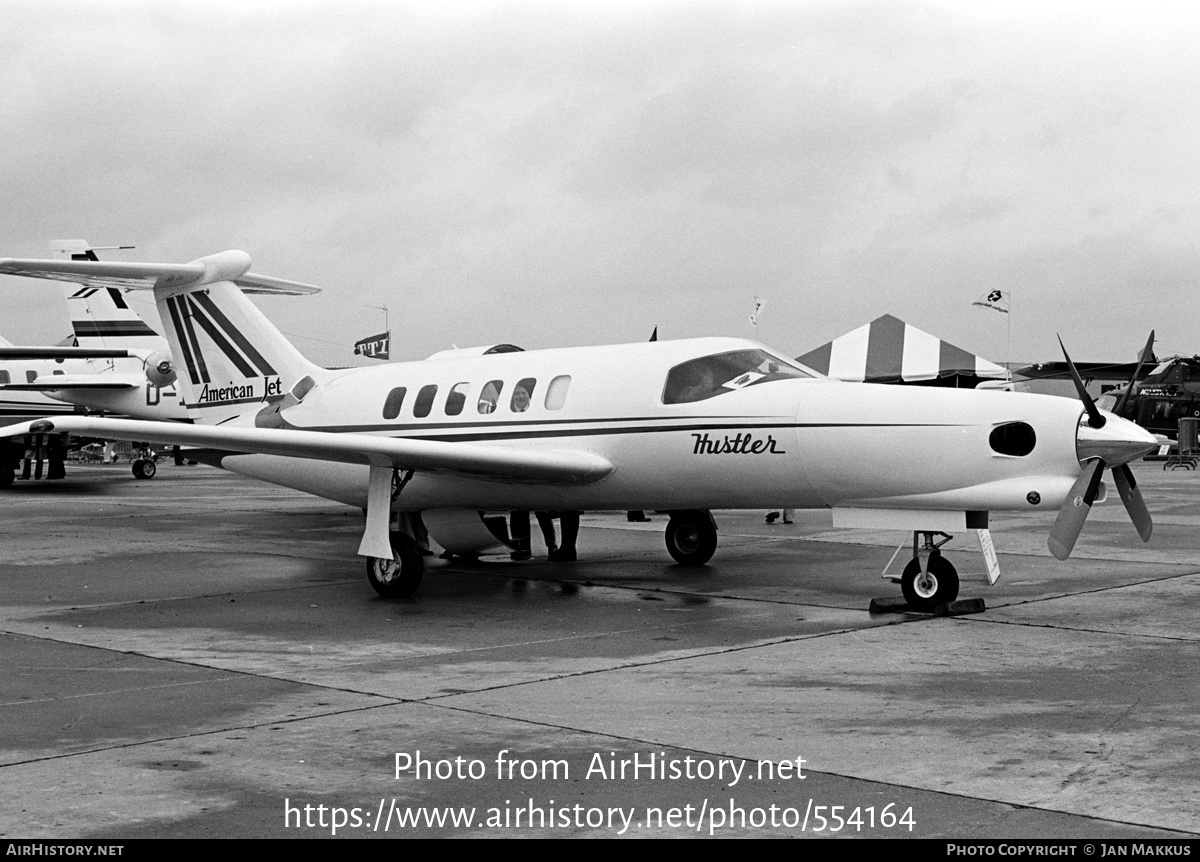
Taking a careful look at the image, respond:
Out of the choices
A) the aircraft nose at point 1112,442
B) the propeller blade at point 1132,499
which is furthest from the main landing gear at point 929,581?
the propeller blade at point 1132,499

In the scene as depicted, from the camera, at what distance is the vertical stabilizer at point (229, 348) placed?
16172 millimetres

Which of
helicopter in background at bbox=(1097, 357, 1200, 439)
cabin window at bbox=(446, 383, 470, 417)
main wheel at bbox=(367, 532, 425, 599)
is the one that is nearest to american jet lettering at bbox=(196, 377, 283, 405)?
cabin window at bbox=(446, 383, 470, 417)

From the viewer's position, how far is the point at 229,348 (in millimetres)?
16266

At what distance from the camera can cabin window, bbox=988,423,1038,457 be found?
10453 millimetres

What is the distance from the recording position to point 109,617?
36.8 feet

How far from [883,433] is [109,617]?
6666 millimetres

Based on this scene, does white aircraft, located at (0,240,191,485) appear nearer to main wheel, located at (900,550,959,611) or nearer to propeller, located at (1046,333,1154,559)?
main wheel, located at (900,550,959,611)

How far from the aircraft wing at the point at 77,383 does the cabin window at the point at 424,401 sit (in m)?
20.6

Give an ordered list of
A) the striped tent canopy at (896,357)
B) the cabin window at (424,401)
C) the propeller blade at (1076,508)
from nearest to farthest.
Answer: the propeller blade at (1076,508), the cabin window at (424,401), the striped tent canopy at (896,357)

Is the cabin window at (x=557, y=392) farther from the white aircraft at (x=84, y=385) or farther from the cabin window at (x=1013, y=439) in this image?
the white aircraft at (x=84, y=385)

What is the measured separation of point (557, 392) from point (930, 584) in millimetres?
4342

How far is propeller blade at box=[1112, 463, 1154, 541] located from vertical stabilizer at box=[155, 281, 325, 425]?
918 cm

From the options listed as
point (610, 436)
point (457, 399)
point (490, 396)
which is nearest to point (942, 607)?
point (610, 436)

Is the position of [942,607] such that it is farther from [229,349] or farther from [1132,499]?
[229,349]
